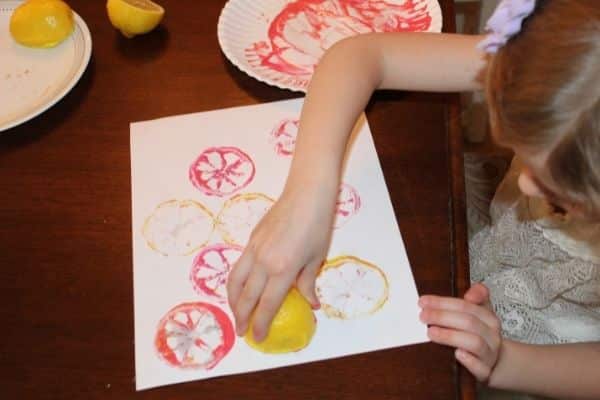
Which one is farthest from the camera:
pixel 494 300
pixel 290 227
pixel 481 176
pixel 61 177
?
pixel 481 176

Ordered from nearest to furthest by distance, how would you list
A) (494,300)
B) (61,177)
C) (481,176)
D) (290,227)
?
1. (290,227)
2. (61,177)
3. (494,300)
4. (481,176)

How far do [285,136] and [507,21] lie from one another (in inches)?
11.8

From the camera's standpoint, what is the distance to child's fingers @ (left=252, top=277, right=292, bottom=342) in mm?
599

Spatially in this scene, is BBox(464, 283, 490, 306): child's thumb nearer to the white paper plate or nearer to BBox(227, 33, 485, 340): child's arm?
BBox(227, 33, 485, 340): child's arm

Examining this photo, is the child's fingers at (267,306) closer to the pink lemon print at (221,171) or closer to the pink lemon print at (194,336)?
the pink lemon print at (194,336)

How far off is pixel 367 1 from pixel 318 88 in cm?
20

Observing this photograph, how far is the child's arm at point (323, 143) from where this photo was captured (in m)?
0.61

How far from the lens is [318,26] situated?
2.83ft

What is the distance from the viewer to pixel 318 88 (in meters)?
0.74

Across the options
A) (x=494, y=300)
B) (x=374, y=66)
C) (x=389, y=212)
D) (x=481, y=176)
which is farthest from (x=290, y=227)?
(x=481, y=176)

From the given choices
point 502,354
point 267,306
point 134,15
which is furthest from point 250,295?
point 134,15

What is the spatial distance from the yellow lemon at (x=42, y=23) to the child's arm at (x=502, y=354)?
528mm

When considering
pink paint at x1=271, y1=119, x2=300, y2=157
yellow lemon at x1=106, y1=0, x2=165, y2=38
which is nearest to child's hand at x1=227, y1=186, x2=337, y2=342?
pink paint at x1=271, y1=119, x2=300, y2=157

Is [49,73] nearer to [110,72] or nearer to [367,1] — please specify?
[110,72]
